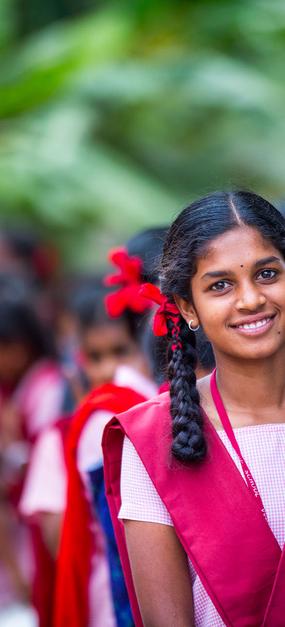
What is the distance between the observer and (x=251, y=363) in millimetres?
1979

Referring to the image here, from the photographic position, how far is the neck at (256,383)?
198cm

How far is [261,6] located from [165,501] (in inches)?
302

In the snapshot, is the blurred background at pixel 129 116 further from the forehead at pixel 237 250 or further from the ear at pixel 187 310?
the forehead at pixel 237 250

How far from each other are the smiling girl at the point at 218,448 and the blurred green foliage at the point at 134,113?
5985 millimetres

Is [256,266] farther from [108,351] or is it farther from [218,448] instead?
[108,351]

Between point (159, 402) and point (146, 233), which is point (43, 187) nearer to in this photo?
point (146, 233)

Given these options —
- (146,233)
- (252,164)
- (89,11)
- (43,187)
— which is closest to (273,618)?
(146,233)

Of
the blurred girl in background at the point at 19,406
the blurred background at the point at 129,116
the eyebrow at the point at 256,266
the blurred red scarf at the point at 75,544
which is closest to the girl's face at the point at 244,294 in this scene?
the eyebrow at the point at 256,266

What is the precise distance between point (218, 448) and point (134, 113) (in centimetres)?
797

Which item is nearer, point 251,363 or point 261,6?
point 251,363

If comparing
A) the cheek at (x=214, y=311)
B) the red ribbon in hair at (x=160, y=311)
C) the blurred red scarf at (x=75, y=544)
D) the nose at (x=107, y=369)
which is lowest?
the blurred red scarf at (x=75, y=544)

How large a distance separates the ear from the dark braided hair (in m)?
0.01

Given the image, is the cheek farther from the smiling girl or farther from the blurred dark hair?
the blurred dark hair

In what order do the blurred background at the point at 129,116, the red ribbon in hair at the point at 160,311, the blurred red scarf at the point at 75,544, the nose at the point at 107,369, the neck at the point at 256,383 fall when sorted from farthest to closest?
the blurred background at the point at 129,116
the nose at the point at 107,369
the blurred red scarf at the point at 75,544
the red ribbon in hair at the point at 160,311
the neck at the point at 256,383
